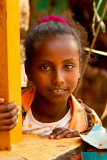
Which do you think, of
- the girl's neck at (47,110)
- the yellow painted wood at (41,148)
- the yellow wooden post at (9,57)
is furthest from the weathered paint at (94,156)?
the girl's neck at (47,110)

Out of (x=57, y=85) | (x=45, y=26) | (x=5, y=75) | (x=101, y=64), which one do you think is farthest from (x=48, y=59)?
(x=101, y=64)

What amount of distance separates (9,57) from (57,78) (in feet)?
1.61

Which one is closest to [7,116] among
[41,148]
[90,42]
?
[41,148]

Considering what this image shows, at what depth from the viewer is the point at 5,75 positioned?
131 centimetres

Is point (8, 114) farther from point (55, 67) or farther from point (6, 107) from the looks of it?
point (55, 67)

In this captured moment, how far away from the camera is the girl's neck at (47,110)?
2139 millimetres

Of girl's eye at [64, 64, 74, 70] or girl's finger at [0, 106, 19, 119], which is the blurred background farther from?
girl's finger at [0, 106, 19, 119]

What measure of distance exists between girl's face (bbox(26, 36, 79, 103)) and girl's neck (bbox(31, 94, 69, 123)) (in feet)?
0.58

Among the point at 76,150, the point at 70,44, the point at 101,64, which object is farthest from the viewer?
the point at 101,64

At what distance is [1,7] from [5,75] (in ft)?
1.07

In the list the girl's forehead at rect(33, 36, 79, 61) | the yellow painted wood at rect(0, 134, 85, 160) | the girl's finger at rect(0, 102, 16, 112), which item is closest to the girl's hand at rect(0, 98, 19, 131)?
the girl's finger at rect(0, 102, 16, 112)

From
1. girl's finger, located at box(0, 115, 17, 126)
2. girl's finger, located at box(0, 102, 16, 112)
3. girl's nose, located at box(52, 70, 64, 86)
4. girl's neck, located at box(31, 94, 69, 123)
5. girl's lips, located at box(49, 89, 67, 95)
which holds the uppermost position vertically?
girl's nose, located at box(52, 70, 64, 86)

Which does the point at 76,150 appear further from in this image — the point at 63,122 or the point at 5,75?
the point at 63,122

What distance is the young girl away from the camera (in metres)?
1.80
